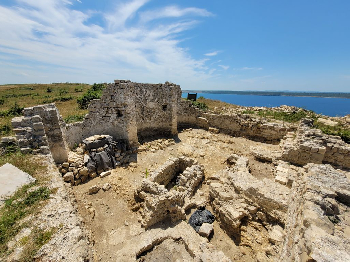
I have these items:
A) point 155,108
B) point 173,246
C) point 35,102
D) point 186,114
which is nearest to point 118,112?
point 155,108

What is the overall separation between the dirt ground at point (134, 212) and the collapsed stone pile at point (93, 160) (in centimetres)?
41

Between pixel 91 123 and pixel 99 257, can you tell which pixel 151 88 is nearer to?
pixel 91 123

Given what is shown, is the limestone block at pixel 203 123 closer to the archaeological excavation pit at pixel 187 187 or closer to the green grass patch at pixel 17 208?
the archaeological excavation pit at pixel 187 187

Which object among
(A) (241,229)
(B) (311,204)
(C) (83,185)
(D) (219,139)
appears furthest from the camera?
(D) (219,139)

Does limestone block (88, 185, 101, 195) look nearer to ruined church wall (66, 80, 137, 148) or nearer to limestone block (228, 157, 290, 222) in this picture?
ruined church wall (66, 80, 137, 148)

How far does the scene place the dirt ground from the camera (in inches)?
195

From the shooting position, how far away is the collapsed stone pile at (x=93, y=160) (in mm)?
7445

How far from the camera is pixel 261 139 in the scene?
13023 millimetres

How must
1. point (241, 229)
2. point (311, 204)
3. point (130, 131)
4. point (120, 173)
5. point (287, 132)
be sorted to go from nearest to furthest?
point (311, 204) < point (241, 229) < point (120, 173) < point (130, 131) < point (287, 132)

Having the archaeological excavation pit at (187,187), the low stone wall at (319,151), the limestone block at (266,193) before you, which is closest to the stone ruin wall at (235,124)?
the archaeological excavation pit at (187,187)

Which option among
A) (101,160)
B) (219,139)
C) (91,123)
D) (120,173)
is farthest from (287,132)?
(91,123)

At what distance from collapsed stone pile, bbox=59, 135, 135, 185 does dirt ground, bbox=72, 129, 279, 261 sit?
1.36 feet

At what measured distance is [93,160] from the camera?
8.11m

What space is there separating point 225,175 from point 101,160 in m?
6.45
